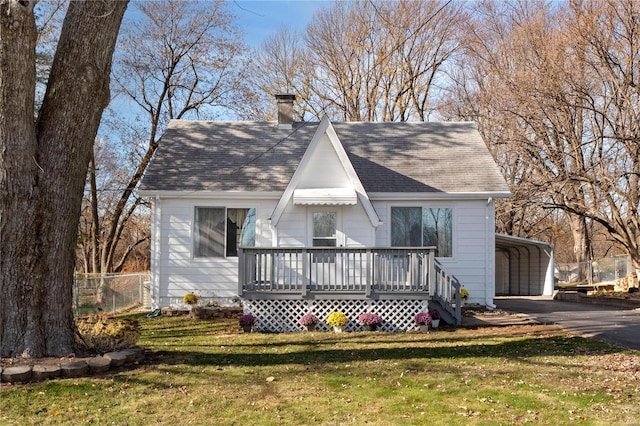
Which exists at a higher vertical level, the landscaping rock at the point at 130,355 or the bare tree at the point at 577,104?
the bare tree at the point at 577,104

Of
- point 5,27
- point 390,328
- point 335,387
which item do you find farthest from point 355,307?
point 5,27

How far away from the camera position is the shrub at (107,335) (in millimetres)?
8297

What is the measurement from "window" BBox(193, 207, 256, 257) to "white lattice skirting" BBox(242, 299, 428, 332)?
10.6ft

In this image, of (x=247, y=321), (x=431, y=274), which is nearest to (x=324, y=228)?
(x=431, y=274)

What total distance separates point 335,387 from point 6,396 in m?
3.74

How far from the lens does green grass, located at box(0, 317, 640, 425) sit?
5.99m

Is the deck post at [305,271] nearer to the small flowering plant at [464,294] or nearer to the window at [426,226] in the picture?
the window at [426,226]

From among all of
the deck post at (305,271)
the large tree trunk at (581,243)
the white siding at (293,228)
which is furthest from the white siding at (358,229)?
the large tree trunk at (581,243)

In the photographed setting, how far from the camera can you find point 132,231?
3675 cm

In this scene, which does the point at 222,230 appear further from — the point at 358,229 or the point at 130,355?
the point at 130,355

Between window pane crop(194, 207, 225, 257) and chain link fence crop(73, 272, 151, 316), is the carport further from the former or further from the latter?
chain link fence crop(73, 272, 151, 316)

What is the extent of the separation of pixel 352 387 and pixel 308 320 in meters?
4.97

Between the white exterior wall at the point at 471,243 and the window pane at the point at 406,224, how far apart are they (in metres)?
0.15

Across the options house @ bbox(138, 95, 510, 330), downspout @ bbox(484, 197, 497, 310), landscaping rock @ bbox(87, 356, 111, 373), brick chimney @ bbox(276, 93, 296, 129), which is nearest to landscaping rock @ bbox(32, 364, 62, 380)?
landscaping rock @ bbox(87, 356, 111, 373)
